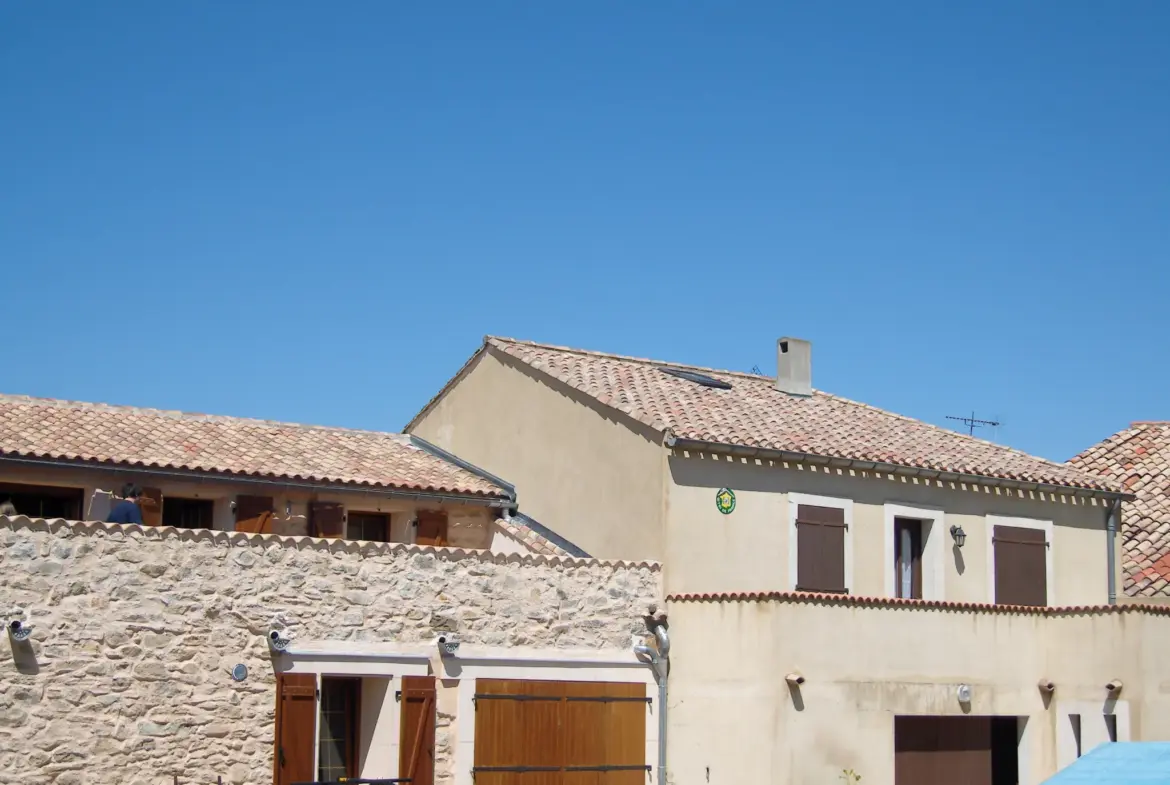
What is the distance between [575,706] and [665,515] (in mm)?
3062

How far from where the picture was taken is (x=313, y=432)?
25.2 meters

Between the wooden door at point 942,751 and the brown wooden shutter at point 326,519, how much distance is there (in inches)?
349

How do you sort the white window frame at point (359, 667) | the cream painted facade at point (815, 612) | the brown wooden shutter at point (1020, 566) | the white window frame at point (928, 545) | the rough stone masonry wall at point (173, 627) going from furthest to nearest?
the brown wooden shutter at point (1020, 566) < the white window frame at point (928, 545) < the cream painted facade at point (815, 612) < the white window frame at point (359, 667) < the rough stone masonry wall at point (173, 627)

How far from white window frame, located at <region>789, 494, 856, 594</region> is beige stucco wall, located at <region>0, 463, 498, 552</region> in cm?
451

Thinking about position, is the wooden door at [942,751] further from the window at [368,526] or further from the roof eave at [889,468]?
the window at [368,526]

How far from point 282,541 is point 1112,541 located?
1534cm

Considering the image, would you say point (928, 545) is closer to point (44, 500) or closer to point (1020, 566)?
point (1020, 566)

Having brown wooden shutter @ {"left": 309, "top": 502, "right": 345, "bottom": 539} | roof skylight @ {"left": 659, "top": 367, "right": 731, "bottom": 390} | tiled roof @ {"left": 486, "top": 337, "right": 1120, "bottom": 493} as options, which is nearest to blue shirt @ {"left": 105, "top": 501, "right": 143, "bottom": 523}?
brown wooden shutter @ {"left": 309, "top": 502, "right": 345, "bottom": 539}

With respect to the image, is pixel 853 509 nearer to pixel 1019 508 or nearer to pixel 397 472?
pixel 1019 508

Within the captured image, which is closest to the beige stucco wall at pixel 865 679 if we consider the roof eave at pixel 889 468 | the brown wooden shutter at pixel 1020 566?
the brown wooden shutter at pixel 1020 566

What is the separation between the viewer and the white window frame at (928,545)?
23.4 metres

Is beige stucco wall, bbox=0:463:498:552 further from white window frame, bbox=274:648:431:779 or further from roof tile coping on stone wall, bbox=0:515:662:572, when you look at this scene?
white window frame, bbox=274:648:431:779

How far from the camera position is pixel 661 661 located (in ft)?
67.7

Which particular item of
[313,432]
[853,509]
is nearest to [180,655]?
[313,432]
